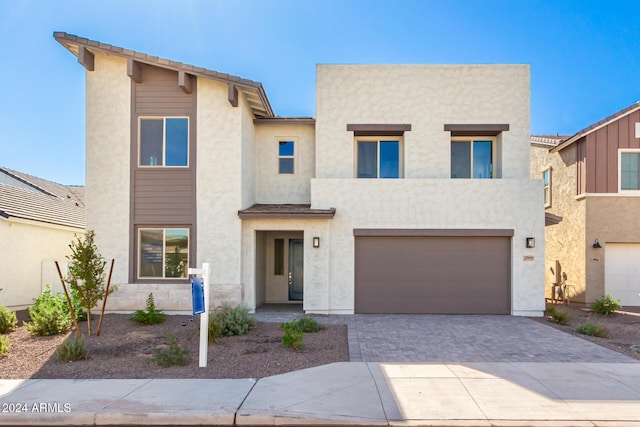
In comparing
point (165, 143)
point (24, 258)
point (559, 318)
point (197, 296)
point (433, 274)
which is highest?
point (165, 143)

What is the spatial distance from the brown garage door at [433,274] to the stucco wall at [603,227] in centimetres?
402

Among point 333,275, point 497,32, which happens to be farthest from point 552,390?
point 497,32

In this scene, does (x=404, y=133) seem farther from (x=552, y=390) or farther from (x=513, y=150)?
(x=552, y=390)

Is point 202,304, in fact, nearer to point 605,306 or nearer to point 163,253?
point 163,253

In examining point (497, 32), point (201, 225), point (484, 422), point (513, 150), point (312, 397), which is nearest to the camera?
point (484, 422)

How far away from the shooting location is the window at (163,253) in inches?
492

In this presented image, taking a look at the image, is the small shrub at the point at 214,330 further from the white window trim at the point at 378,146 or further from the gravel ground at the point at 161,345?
the white window trim at the point at 378,146

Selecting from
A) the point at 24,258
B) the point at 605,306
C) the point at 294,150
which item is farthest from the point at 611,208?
the point at 24,258

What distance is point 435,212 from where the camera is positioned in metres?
12.9

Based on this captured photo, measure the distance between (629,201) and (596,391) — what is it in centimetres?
1128

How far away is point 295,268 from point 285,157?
4091mm

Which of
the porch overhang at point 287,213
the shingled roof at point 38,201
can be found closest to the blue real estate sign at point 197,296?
the porch overhang at point 287,213

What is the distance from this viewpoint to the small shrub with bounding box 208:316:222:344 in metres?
8.88

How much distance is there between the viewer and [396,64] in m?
13.5
